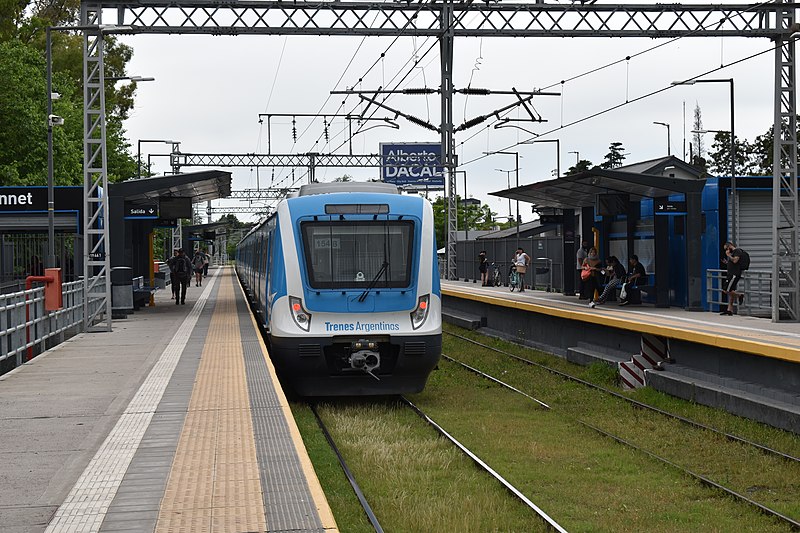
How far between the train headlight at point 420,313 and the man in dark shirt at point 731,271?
8.77m

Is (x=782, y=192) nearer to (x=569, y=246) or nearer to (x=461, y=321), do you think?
(x=569, y=246)

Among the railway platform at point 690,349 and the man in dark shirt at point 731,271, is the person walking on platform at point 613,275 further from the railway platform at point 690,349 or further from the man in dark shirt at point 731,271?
the man in dark shirt at point 731,271

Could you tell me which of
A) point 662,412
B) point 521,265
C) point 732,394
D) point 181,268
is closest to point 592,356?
point 662,412

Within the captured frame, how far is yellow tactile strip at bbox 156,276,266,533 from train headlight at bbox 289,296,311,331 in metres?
0.96

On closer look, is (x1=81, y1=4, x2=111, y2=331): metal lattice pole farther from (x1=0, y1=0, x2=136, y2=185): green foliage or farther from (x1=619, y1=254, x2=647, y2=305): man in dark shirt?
(x1=0, y1=0, x2=136, y2=185): green foliage

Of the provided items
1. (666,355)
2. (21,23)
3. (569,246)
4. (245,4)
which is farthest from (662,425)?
(21,23)

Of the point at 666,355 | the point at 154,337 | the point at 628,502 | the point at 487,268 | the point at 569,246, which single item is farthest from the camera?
the point at 487,268

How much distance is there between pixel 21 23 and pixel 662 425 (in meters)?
48.3

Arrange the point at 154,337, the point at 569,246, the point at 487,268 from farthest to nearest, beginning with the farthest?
the point at 487,268, the point at 569,246, the point at 154,337

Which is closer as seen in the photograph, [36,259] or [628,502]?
[628,502]

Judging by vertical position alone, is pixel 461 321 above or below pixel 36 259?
below

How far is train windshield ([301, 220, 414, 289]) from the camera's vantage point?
13.8m

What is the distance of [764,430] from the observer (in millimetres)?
12211

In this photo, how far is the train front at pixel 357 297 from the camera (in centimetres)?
1351
